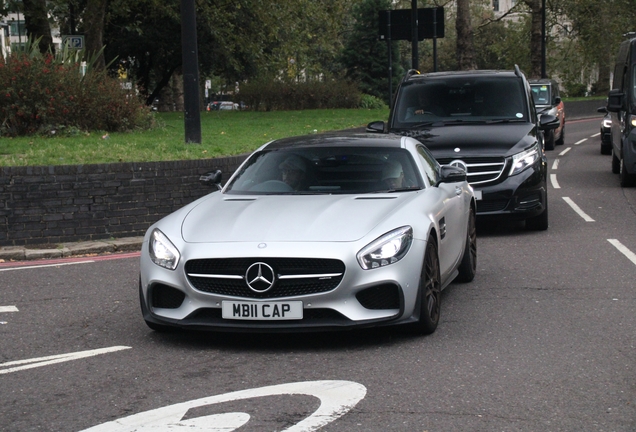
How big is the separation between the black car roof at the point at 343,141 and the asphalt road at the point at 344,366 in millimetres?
1371

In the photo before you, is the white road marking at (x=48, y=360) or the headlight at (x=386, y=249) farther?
the headlight at (x=386, y=249)

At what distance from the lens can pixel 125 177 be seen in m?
13.1

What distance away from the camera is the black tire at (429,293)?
7084mm

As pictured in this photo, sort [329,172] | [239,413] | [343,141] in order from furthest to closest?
1. [343,141]
2. [329,172]
3. [239,413]

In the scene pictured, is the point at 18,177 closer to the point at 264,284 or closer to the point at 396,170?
the point at 396,170

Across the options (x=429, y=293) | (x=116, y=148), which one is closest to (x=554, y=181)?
(x=116, y=148)

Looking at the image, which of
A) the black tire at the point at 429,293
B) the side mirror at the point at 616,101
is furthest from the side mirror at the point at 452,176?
the side mirror at the point at 616,101

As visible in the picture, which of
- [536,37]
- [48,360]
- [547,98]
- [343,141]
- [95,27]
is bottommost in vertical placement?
[48,360]

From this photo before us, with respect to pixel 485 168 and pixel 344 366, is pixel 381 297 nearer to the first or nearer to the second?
pixel 344 366

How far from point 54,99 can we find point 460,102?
26.1 ft

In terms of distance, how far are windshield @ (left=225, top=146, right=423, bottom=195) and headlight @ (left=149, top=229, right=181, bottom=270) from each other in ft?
4.01

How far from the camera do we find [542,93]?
32.0m

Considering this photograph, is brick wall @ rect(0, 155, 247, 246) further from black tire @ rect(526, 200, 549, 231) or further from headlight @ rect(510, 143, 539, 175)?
black tire @ rect(526, 200, 549, 231)

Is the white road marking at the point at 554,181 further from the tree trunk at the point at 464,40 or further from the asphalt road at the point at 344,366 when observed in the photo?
the tree trunk at the point at 464,40
